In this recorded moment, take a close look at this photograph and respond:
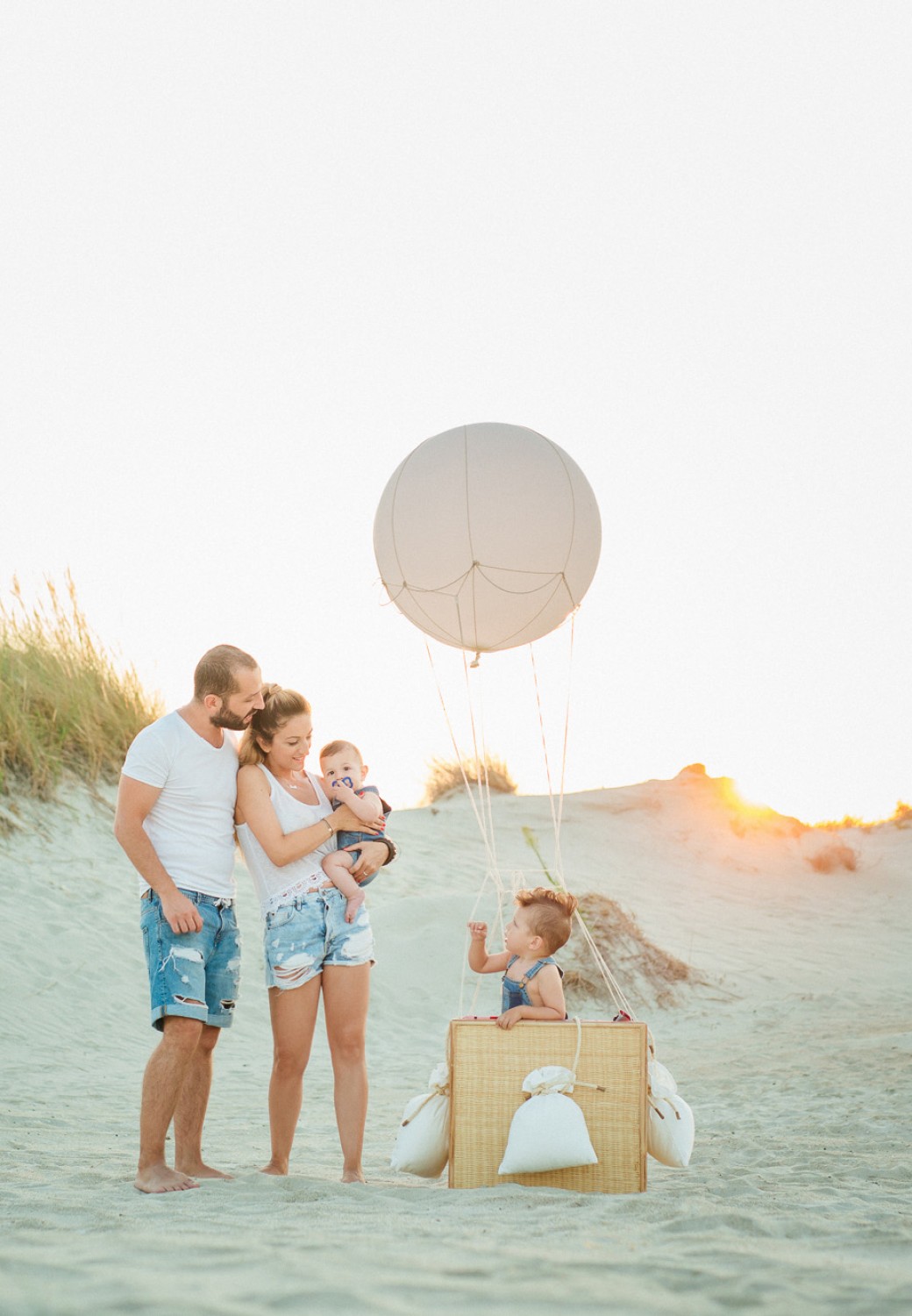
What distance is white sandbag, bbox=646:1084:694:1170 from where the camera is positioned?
12.0 feet

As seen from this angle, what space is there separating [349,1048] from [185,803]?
2.87ft

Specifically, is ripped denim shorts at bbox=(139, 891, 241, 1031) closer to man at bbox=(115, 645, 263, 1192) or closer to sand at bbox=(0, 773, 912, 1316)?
man at bbox=(115, 645, 263, 1192)

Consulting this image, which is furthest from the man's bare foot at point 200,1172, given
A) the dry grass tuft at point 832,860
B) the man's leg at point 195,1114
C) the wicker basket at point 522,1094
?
the dry grass tuft at point 832,860

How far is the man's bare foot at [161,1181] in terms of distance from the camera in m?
3.44

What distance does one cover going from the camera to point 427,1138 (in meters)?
3.66

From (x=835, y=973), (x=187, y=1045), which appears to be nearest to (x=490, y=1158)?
(x=187, y=1045)

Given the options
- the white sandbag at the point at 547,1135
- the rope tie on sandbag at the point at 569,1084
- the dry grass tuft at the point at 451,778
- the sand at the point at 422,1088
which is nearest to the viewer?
the sand at the point at 422,1088

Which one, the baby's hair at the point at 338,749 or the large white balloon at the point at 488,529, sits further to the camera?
the large white balloon at the point at 488,529

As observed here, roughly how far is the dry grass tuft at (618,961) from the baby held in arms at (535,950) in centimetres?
605

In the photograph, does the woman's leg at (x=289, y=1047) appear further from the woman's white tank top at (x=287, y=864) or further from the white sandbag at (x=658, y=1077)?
the white sandbag at (x=658, y=1077)

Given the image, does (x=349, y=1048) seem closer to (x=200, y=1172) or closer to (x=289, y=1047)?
(x=289, y=1047)

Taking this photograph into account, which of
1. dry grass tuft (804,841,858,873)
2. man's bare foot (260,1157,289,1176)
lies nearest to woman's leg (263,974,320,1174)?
man's bare foot (260,1157,289,1176)

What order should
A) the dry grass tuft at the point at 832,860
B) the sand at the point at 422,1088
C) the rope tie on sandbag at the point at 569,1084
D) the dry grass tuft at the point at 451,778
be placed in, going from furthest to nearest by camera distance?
the dry grass tuft at the point at 832,860, the dry grass tuft at the point at 451,778, the rope tie on sandbag at the point at 569,1084, the sand at the point at 422,1088

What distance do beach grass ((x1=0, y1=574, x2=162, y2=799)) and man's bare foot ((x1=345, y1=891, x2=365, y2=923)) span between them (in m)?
7.60
